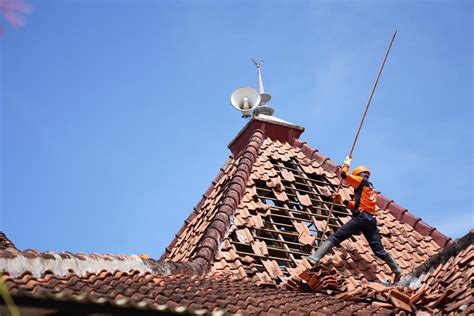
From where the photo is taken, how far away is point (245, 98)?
581 inches

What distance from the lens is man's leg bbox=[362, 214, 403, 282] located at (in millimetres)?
9430

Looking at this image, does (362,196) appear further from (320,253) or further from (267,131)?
(267,131)

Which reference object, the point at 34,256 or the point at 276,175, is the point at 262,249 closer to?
the point at 276,175

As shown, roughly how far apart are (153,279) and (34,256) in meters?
1.17

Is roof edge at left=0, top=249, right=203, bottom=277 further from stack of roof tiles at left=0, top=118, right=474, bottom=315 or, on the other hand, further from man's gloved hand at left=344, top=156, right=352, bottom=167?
man's gloved hand at left=344, top=156, right=352, bottom=167

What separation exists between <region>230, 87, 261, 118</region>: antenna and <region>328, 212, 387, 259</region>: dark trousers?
17.9ft

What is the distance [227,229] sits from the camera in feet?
32.9

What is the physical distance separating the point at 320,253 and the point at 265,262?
0.72m

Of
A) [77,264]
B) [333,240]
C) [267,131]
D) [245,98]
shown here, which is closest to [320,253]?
[333,240]

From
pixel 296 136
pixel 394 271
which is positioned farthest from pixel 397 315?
pixel 296 136

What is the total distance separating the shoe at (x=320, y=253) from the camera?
9273mm

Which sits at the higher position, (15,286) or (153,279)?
(153,279)

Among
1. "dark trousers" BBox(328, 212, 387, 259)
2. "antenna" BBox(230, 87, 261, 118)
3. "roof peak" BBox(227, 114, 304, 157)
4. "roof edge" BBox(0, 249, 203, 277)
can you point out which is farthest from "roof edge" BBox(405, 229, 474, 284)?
"antenna" BBox(230, 87, 261, 118)

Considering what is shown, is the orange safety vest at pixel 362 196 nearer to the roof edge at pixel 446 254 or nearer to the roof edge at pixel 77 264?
the roof edge at pixel 446 254
